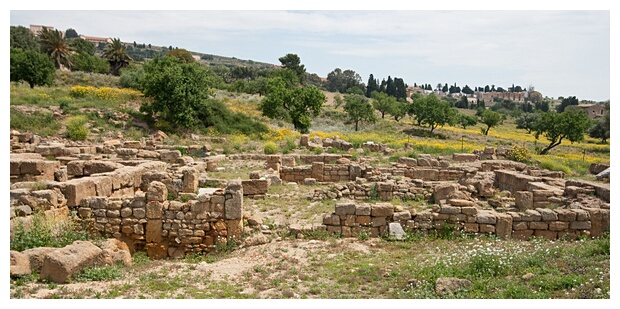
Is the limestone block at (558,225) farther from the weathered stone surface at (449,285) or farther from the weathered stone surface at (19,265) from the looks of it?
the weathered stone surface at (19,265)

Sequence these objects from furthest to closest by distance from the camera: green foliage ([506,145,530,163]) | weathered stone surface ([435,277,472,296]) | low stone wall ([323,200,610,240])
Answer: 1. green foliage ([506,145,530,163])
2. low stone wall ([323,200,610,240])
3. weathered stone surface ([435,277,472,296])

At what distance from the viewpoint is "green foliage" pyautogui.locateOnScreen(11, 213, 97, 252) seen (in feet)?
26.2

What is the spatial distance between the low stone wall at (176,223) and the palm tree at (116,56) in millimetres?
56728

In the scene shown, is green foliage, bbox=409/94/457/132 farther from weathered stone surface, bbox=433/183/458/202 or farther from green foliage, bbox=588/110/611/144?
weathered stone surface, bbox=433/183/458/202

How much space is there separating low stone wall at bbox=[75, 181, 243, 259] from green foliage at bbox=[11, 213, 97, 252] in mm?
443

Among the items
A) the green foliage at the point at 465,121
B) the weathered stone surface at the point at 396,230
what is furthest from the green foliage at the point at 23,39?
the weathered stone surface at the point at 396,230

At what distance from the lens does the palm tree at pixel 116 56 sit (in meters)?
61.8

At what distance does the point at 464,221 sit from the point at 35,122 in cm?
2561

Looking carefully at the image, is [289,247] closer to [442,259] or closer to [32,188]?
[442,259]

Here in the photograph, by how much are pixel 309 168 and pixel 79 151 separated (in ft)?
32.6

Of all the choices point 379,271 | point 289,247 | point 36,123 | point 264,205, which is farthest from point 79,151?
point 379,271

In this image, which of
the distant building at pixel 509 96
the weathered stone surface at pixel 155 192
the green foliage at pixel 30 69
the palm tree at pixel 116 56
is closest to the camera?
the weathered stone surface at pixel 155 192

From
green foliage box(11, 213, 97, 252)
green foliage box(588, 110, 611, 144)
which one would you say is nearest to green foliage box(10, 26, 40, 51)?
green foliage box(11, 213, 97, 252)

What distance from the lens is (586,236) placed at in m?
10.1
